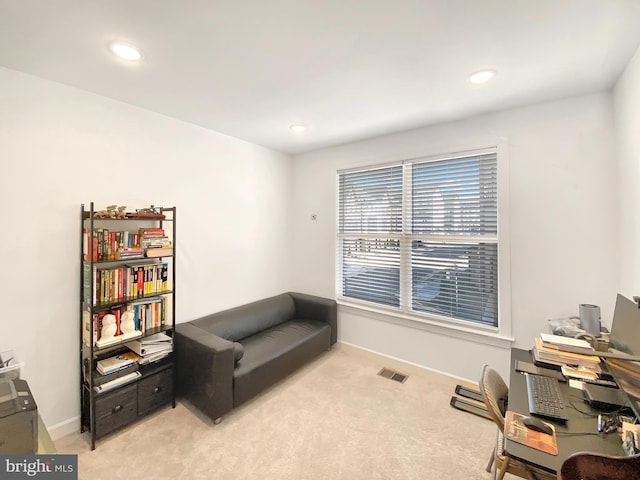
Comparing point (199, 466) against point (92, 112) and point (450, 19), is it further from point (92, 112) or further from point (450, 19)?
point (450, 19)

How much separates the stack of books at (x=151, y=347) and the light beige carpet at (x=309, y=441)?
0.50m

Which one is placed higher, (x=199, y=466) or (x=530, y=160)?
(x=530, y=160)

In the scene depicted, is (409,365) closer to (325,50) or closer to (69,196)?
(325,50)

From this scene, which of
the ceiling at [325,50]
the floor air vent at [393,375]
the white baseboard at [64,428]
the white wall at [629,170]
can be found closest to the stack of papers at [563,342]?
the white wall at [629,170]

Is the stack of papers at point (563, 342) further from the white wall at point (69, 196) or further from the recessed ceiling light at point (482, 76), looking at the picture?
the white wall at point (69, 196)

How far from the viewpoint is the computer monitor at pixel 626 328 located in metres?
1.31

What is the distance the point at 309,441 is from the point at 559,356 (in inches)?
68.9

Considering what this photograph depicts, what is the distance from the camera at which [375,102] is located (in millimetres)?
2355

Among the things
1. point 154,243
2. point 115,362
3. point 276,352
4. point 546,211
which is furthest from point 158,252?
point 546,211

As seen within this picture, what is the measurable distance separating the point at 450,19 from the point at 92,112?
2.59 metres

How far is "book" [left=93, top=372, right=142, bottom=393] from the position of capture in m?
1.98

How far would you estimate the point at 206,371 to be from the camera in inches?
87.1

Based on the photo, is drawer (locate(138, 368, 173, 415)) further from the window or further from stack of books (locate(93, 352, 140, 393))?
the window

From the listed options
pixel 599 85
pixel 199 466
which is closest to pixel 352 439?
pixel 199 466
